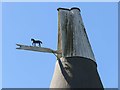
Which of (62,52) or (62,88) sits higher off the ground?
(62,52)

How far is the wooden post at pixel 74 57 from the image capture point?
23.2 metres

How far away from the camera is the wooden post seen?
23.2 m

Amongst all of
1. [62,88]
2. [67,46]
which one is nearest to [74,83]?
[62,88]

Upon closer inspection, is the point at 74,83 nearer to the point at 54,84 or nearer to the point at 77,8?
the point at 54,84

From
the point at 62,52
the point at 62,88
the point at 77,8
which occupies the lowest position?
the point at 62,88

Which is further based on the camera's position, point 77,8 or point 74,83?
point 77,8

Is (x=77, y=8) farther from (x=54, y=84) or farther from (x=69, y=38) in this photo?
(x=54, y=84)

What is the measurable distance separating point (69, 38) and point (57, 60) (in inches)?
48.8

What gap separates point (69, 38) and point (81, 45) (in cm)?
69

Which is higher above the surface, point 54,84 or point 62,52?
point 62,52

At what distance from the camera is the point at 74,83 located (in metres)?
23.1

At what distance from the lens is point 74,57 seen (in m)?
23.9

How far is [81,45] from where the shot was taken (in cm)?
2448

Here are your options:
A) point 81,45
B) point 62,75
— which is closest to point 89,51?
point 81,45
